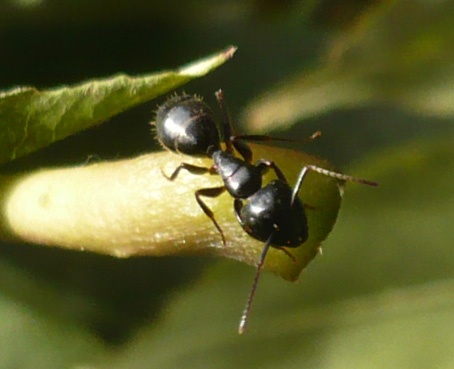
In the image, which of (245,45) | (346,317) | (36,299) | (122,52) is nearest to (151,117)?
(122,52)

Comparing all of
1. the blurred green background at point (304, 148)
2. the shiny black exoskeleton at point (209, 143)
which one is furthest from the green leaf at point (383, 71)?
the shiny black exoskeleton at point (209, 143)

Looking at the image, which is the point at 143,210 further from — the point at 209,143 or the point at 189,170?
the point at 209,143

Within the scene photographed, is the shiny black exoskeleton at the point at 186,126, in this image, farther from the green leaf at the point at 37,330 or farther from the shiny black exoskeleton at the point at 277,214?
the green leaf at the point at 37,330

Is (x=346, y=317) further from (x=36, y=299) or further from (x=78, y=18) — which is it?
(x=78, y=18)

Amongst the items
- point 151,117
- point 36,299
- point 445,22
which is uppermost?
point 445,22

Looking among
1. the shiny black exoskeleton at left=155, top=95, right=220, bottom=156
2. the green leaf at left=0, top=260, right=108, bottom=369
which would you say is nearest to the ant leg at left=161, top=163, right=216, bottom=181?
the shiny black exoskeleton at left=155, top=95, right=220, bottom=156
